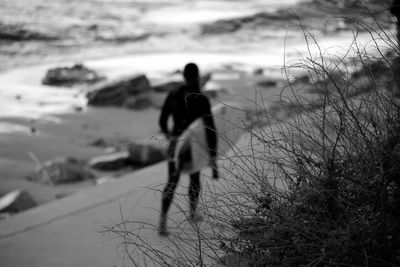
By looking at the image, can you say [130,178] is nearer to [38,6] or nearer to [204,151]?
[204,151]

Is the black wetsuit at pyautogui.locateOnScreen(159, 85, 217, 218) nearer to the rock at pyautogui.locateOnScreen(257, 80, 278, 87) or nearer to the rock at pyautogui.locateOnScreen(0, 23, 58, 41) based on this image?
the rock at pyautogui.locateOnScreen(257, 80, 278, 87)

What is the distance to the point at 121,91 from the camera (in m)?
23.5

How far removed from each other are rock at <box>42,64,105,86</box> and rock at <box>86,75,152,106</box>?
5.74ft

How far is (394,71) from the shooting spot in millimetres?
4094

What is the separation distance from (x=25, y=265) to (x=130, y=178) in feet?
10.9

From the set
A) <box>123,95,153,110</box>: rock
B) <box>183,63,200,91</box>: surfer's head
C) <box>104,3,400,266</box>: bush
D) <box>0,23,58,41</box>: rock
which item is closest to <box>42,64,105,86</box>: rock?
<box>123,95,153,110</box>: rock

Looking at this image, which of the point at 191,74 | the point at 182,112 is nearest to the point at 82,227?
the point at 182,112

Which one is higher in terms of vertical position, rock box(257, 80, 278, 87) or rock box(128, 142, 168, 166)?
rock box(257, 80, 278, 87)

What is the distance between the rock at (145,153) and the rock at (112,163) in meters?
0.18

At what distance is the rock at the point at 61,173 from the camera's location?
1560 cm

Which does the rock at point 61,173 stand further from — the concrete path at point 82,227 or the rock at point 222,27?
the rock at point 222,27

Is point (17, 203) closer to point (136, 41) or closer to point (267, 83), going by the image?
point (267, 83)

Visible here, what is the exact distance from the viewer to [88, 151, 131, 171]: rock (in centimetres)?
1681

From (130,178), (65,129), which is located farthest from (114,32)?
(130,178)
